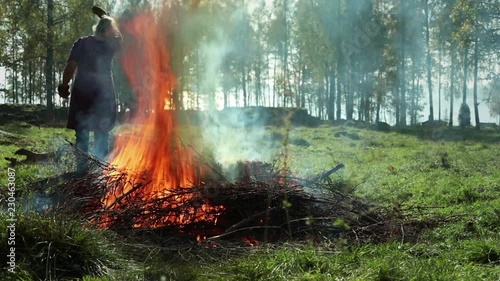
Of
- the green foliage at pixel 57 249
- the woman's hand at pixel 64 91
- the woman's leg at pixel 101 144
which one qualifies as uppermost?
the woman's hand at pixel 64 91

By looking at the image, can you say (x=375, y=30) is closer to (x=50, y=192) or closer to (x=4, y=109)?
(x=4, y=109)

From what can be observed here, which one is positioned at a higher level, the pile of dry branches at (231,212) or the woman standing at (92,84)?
the woman standing at (92,84)

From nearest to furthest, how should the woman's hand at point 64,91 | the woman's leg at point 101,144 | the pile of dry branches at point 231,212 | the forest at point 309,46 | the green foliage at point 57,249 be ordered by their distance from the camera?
the green foliage at point 57,249 < the pile of dry branches at point 231,212 < the woman's hand at point 64,91 < the woman's leg at point 101,144 < the forest at point 309,46

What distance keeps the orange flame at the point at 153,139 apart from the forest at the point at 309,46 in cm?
702

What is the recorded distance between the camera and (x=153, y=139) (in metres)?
6.07

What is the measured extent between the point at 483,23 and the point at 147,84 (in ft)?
78.4

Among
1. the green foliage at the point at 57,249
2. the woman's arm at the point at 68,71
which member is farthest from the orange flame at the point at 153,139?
the green foliage at the point at 57,249

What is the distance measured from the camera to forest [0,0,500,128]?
24.5 meters

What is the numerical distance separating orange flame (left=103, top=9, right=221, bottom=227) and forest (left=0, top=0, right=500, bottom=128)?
7015 millimetres

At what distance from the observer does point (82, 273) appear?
312cm

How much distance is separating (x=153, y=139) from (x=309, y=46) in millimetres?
32320

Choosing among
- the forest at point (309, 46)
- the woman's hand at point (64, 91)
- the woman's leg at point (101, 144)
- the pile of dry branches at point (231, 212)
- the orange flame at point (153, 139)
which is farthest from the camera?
the forest at point (309, 46)

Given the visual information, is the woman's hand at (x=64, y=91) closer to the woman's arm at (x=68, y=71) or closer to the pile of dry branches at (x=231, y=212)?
the woman's arm at (x=68, y=71)

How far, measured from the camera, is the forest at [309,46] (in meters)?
24.5
